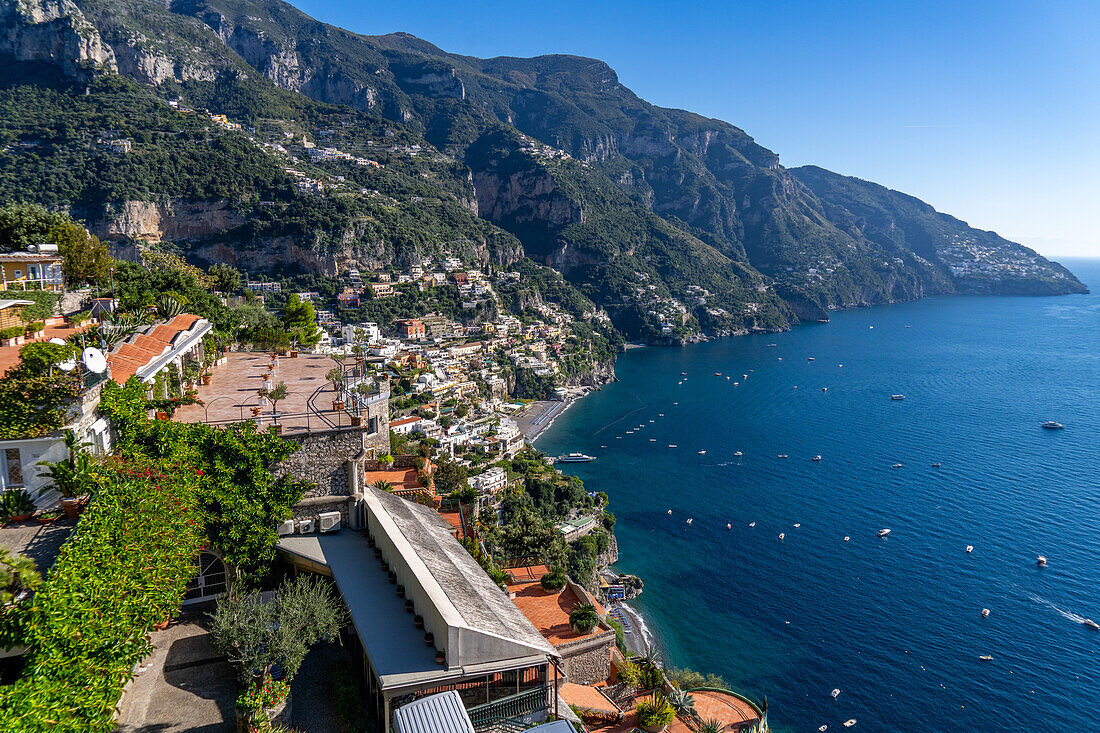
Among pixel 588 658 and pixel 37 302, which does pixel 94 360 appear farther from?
pixel 588 658

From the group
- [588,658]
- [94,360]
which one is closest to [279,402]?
[94,360]

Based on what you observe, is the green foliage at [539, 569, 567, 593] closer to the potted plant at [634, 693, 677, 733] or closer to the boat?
the potted plant at [634, 693, 677, 733]

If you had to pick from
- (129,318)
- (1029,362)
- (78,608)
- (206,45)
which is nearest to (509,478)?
(129,318)

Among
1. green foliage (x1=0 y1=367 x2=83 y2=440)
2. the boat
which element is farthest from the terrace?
the boat

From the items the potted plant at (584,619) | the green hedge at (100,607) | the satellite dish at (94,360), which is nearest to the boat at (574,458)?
the potted plant at (584,619)

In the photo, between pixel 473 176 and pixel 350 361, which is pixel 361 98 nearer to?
pixel 473 176
